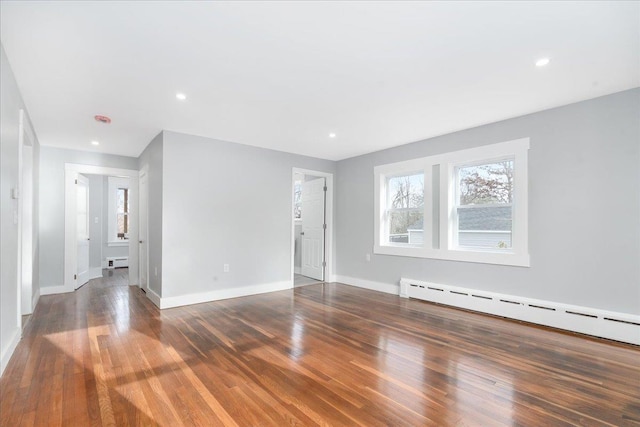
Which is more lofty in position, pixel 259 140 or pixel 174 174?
pixel 259 140

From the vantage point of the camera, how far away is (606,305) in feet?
10.2

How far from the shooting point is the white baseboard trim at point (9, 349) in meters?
2.35

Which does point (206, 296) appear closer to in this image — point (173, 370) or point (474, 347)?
point (173, 370)

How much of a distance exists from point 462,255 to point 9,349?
195 inches

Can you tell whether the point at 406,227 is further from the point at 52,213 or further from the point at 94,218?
the point at 94,218

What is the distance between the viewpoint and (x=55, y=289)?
5141 mm

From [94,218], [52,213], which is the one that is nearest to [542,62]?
[52,213]

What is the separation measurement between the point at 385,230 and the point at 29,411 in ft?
15.6

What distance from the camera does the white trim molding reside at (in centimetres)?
423

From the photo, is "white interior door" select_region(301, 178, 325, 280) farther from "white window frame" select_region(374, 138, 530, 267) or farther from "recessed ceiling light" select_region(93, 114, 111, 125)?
"recessed ceiling light" select_region(93, 114, 111, 125)

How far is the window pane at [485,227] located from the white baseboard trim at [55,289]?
655 centimetres

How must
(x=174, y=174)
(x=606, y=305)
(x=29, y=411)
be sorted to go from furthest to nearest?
(x=174, y=174) → (x=606, y=305) → (x=29, y=411)

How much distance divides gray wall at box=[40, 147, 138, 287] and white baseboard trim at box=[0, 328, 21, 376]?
272cm

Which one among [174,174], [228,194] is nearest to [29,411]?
[174,174]
